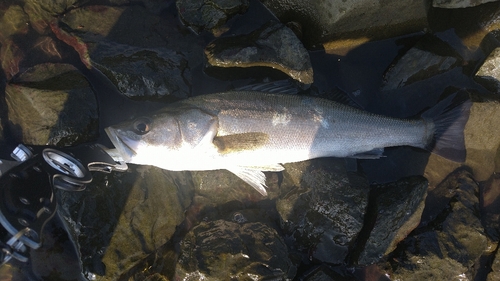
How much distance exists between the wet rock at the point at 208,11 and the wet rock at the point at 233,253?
118 inches

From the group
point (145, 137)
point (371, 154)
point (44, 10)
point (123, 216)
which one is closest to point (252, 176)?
point (145, 137)

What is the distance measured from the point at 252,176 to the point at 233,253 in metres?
1.06

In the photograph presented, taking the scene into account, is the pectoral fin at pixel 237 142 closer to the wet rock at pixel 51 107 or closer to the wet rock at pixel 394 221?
the wet rock at pixel 51 107

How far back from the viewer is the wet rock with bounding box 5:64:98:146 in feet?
14.0

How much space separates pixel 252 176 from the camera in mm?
4422

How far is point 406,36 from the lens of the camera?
5035 millimetres

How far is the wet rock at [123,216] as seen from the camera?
411 cm

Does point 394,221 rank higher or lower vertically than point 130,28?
lower

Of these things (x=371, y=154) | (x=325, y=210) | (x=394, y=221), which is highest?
(x=371, y=154)

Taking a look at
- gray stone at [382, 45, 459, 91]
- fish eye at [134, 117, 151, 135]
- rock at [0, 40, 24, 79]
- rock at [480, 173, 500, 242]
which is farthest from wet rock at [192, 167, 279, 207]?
rock at [480, 173, 500, 242]

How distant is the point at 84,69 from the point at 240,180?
2931 millimetres

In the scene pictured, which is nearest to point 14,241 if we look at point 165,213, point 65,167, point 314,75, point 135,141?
point 65,167

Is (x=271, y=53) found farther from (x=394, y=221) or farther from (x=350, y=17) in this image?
(x=394, y=221)

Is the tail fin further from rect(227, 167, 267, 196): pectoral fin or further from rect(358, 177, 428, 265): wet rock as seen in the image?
rect(227, 167, 267, 196): pectoral fin
